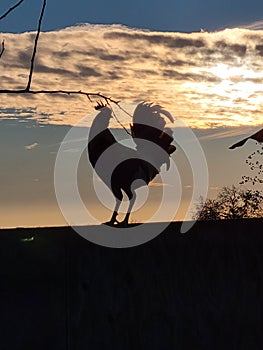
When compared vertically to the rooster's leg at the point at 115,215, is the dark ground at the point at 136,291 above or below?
below

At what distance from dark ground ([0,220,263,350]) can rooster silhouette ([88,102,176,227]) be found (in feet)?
0.98

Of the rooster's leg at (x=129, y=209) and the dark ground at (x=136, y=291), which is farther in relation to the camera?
the rooster's leg at (x=129, y=209)

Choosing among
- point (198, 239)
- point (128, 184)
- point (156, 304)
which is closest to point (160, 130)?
point (128, 184)

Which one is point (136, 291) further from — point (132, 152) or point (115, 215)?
point (132, 152)

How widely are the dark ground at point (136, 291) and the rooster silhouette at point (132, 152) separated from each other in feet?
0.98

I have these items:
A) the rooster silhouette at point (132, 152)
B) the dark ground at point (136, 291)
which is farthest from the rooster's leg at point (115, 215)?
the dark ground at point (136, 291)

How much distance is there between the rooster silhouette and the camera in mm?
3721

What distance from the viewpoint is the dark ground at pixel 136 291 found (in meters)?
3.25

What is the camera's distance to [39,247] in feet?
10.8

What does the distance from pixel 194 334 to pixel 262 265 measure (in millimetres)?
538

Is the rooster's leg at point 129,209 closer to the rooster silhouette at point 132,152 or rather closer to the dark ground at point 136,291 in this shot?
the rooster silhouette at point 132,152

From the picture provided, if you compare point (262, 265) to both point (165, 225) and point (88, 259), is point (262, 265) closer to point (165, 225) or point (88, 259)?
point (165, 225)

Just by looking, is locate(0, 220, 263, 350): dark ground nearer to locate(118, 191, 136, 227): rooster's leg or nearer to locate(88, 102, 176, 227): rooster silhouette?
locate(118, 191, 136, 227): rooster's leg

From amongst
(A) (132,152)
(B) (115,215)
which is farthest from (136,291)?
(A) (132,152)
